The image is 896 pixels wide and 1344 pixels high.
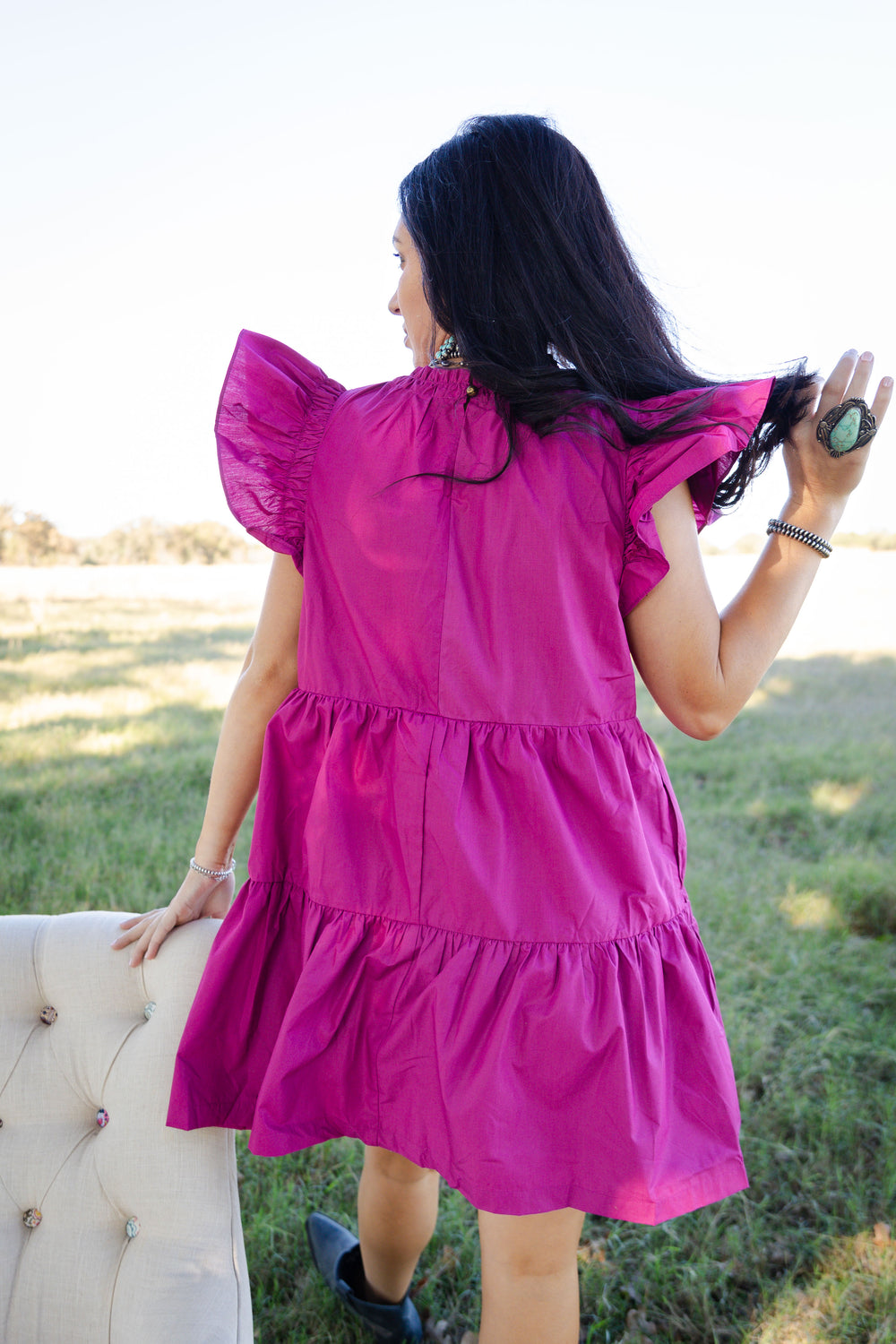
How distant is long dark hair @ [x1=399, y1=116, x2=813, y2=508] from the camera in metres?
0.95

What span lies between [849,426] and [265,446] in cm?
67

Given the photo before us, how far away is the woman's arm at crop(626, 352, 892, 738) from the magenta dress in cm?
4

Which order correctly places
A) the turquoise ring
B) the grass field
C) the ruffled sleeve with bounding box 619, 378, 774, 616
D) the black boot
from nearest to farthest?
the ruffled sleeve with bounding box 619, 378, 774, 616, the turquoise ring, the black boot, the grass field

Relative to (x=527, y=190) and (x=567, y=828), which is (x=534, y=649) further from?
(x=527, y=190)

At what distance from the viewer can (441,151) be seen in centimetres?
104

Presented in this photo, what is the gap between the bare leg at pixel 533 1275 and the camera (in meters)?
0.98

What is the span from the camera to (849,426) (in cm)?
102

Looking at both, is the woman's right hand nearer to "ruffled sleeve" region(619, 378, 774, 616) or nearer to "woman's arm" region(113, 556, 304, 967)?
"woman's arm" region(113, 556, 304, 967)

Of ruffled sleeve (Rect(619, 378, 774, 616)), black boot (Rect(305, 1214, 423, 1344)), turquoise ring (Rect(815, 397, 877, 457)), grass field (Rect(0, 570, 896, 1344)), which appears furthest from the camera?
grass field (Rect(0, 570, 896, 1344))

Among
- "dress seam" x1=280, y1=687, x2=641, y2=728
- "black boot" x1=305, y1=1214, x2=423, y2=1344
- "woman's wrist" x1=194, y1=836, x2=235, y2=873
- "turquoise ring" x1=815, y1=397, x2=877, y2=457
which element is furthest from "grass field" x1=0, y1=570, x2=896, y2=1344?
"turquoise ring" x1=815, y1=397, x2=877, y2=457

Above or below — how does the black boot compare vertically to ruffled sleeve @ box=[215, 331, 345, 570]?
below

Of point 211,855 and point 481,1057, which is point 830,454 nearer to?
point 481,1057

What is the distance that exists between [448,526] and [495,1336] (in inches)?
35.4

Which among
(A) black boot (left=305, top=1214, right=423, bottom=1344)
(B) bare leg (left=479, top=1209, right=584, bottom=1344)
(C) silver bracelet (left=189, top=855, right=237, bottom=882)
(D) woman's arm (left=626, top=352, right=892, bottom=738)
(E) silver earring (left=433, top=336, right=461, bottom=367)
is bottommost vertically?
(A) black boot (left=305, top=1214, right=423, bottom=1344)
